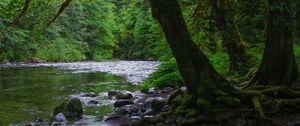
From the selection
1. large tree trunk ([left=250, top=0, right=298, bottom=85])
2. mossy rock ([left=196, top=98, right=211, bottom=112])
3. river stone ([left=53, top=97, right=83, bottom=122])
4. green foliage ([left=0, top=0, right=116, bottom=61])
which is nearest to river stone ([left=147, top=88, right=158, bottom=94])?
river stone ([left=53, top=97, right=83, bottom=122])

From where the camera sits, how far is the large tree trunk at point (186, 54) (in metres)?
7.75

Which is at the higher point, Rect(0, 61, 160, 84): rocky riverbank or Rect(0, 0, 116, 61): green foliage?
Rect(0, 0, 116, 61): green foliage

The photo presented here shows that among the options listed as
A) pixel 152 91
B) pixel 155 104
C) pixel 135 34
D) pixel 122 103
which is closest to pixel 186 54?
pixel 155 104

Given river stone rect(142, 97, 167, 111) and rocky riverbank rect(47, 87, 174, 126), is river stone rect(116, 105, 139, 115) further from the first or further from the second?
river stone rect(142, 97, 167, 111)

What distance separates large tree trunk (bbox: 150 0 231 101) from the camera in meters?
7.75

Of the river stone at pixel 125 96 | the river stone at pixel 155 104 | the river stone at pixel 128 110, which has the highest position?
the river stone at pixel 155 104

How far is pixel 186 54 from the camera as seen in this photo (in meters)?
7.91

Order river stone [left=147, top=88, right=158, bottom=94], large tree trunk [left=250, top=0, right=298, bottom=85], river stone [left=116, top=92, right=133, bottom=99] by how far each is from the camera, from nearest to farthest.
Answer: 1. large tree trunk [left=250, top=0, right=298, bottom=85]
2. river stone [left=116, top=92, right=133, bottom=99]
3. river stone [left=147, top=88, right=158, bottom=94]

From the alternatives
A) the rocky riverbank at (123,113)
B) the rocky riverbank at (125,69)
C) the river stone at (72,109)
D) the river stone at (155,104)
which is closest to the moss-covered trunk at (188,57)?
the rocky riverbank at (123,113)

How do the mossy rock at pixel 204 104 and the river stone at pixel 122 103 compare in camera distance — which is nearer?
the mossy rock at pixel 204 104

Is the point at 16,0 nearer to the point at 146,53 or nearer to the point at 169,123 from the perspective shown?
the point at 169,123

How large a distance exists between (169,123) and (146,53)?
48818 millimetres

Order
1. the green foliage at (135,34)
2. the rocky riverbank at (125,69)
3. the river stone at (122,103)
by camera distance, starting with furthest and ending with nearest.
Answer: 1. the green foliage at (135,34)
2. the rocky riverbank at (125,69)
3. the river stone at (122,103)

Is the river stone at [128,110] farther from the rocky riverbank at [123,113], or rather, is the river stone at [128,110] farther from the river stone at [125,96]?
the river stone at [125,96]
